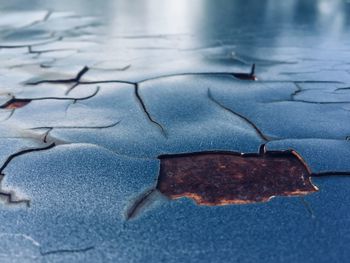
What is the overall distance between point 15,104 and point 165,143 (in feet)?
3.68

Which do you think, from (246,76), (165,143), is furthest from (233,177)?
(246,76)

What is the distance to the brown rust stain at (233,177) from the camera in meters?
1.51

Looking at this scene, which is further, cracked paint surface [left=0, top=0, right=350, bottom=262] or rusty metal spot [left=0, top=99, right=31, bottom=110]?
rusty metal spot [left=0, top=99, right=31, bottom=110]

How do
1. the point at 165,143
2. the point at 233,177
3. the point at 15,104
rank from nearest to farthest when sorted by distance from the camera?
1. the point at 233,177
2. the point at 165,143
3. the point at 15,104

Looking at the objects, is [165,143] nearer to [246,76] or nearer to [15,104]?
[15,104]

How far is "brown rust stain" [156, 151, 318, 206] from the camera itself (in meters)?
1.51

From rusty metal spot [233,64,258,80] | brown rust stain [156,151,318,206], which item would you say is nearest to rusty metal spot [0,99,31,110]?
brown rust stain [156,151,318,206]

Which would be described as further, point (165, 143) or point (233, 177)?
point (165, 143)

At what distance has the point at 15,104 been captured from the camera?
243 cm

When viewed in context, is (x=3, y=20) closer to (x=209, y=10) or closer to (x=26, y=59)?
(x=26, y=59)

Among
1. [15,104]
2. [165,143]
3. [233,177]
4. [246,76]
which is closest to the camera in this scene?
[233,177]

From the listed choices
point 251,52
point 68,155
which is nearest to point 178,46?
point 251,52

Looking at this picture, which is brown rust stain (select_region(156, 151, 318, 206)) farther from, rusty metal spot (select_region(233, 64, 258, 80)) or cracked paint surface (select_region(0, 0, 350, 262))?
rusty metal spot (select_region(233, 64, 258, 80))

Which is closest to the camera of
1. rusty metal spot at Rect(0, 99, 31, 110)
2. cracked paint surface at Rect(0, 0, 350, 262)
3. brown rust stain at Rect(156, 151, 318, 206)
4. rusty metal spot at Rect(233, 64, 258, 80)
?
cracked paint surface at Rect(0, 0, 350, 262)
